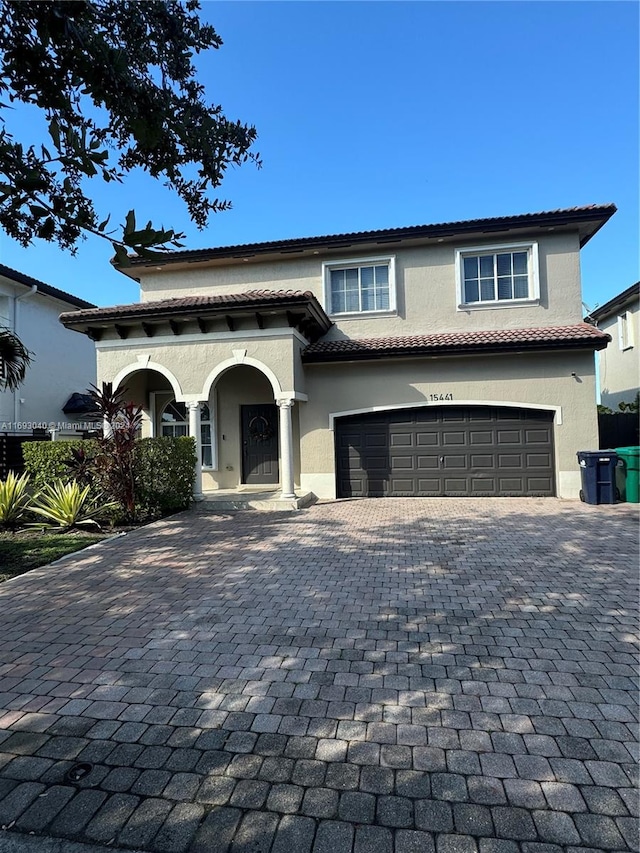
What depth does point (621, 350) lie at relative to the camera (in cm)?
1900

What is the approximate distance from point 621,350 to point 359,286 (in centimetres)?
1231

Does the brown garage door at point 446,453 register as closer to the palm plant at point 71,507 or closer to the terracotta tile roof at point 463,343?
the terracotta tile roof at point 463,343

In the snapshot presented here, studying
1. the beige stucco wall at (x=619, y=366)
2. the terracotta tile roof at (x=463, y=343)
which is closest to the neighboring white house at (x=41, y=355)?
the terracotta tile roof at (x=463, y=343)

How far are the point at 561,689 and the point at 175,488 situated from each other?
8.97m

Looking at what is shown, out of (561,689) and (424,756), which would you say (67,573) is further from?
(561,689)

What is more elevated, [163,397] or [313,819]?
[163,397]

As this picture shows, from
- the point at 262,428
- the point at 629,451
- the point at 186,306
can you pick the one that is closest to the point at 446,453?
the point at 629,451

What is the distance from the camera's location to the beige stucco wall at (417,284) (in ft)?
41.7

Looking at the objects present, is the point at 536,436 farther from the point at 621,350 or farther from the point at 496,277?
the point at 621,350

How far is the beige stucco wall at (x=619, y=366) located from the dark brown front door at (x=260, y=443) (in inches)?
520

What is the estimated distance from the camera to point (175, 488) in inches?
A: 423

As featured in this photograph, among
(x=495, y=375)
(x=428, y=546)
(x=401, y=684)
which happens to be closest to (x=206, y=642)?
(x=401, y=684)

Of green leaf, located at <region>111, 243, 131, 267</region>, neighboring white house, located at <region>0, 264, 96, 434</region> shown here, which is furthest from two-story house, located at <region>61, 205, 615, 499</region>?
green leaf, located at <region>111, 243, 131, 267</region>

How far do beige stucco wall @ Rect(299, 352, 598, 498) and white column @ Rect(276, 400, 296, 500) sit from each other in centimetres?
132
